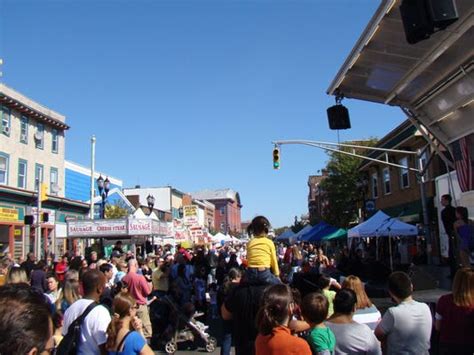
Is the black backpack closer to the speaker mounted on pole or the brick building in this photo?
the speaker mounted on pole

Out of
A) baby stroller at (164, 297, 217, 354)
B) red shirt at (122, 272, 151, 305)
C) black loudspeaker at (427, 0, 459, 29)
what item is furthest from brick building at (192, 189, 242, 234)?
black loudspeaker at (427, 0, 459, 29)

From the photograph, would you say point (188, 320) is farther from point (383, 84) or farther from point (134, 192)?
point (134, 192)

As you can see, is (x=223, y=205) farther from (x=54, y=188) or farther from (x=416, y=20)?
(x=416, y=20)

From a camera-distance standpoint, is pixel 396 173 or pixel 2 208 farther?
pixel 396 173

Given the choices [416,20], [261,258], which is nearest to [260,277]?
[261,258]

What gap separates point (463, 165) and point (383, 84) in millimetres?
1634

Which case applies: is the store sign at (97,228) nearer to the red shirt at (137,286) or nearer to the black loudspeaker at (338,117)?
the red shirt at (137,286)

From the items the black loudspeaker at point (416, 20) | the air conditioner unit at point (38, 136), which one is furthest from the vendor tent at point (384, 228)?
the air conditioner unit at point (38, 136)

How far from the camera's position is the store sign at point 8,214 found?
27.5m

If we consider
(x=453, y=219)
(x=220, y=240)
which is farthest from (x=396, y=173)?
(x=453, y=219)

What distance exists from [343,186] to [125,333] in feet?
128

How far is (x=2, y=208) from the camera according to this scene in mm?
27500

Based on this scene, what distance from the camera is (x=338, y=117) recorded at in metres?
8.55

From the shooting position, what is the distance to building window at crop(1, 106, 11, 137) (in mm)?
28672
